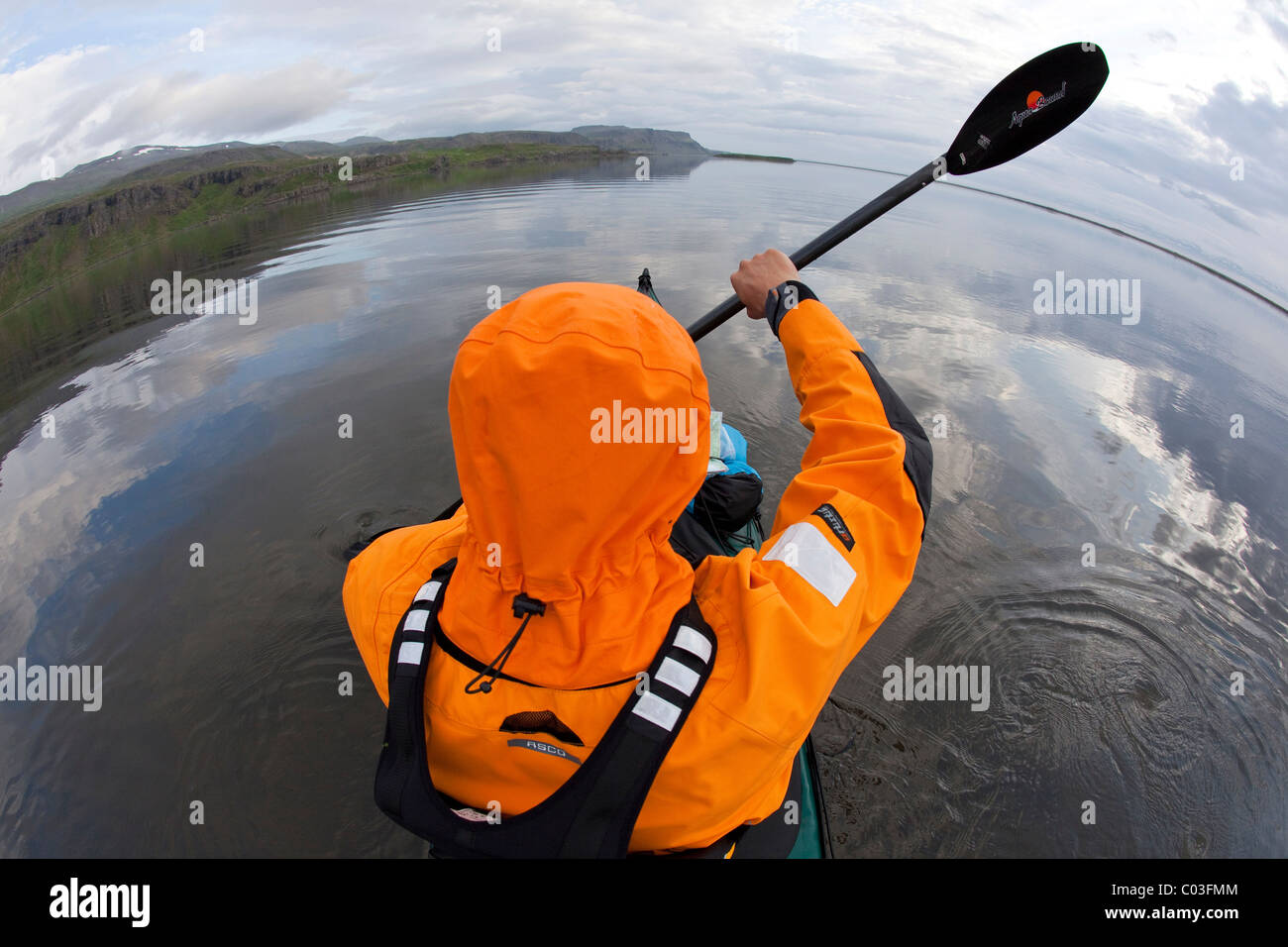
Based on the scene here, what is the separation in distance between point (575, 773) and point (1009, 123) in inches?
150

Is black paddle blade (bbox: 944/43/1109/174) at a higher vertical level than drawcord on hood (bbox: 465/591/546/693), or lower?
higher

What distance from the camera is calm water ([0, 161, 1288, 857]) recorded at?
322cm

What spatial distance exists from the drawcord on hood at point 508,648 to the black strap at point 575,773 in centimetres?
14

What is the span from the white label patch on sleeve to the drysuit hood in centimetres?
30

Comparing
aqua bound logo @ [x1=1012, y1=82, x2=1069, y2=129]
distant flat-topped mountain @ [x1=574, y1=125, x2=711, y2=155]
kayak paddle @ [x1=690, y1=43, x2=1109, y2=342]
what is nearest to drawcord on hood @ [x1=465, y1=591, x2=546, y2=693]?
kayak paddle @ [x1=690, y1=43, x2=1109, y2=342]

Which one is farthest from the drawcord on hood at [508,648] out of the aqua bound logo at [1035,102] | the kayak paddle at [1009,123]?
the aqua bound logo at [1035,102]

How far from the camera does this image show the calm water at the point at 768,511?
3.22 metres

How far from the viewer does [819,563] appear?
1458 mm
